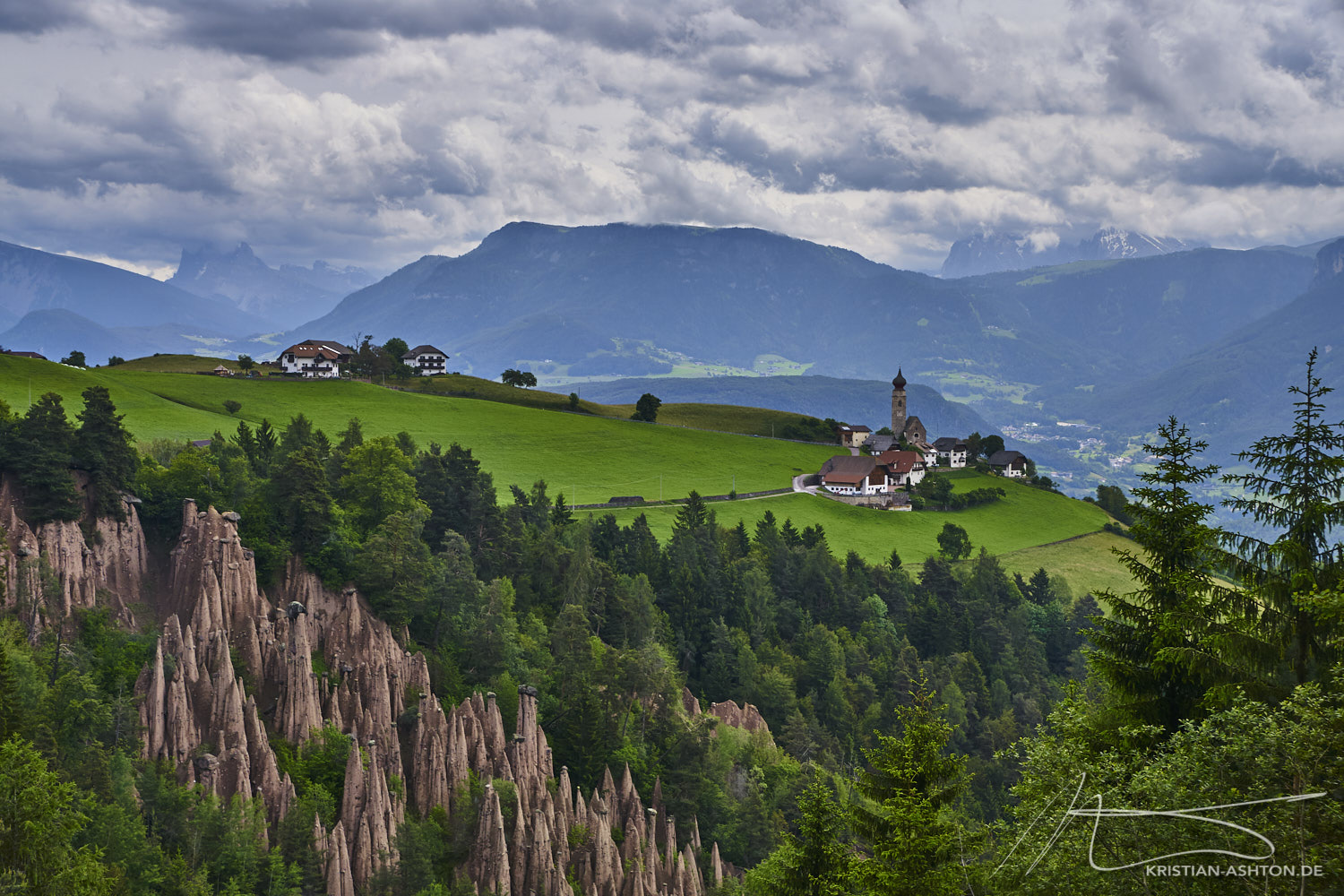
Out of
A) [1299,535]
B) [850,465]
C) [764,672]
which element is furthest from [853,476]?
[1299,535]

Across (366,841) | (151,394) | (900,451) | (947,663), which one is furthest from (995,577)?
(151,394)

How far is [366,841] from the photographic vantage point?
53.6 m

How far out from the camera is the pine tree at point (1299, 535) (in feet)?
79.4

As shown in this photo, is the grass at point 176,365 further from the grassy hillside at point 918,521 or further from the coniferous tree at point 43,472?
the coniferous tree at point 43,472

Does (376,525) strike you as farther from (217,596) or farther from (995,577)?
(995,577)

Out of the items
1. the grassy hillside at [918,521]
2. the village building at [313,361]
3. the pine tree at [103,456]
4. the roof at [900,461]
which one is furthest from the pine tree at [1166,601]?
the village building at [313,361]

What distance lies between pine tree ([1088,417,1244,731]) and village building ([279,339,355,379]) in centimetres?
17329

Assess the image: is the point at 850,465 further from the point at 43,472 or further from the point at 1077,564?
the point at 43,472

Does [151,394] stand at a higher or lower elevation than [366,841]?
higher

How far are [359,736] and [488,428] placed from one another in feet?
353

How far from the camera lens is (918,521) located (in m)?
165

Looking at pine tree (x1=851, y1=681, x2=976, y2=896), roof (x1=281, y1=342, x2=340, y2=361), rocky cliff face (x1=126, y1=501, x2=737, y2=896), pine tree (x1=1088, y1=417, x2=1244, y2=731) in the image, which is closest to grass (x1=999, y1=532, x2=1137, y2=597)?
rocky cliff face (x1=126, y1=501, x2=737, y2=896)

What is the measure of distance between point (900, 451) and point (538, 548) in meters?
115
